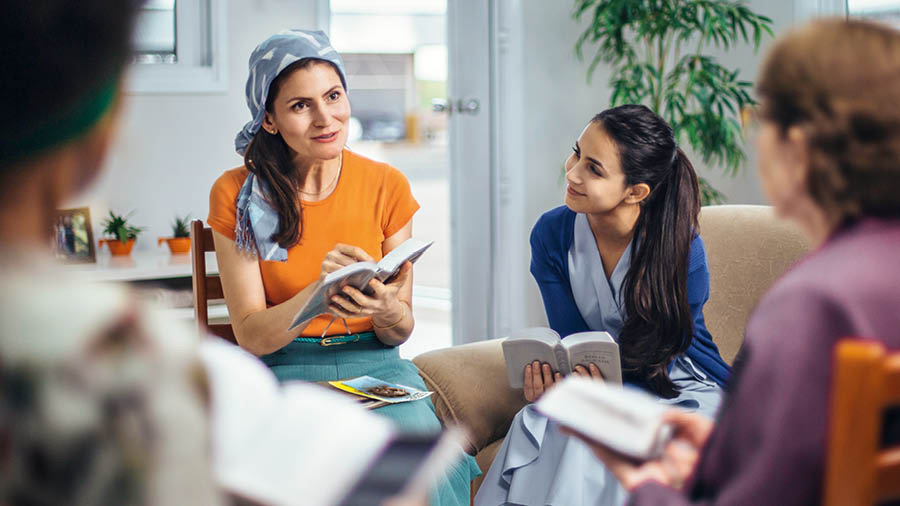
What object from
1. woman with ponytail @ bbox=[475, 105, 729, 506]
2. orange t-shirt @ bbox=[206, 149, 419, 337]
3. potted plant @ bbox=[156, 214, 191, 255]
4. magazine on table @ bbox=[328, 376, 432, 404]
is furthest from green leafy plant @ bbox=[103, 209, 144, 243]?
woman with ponytail @ bbox=[475, 105, 729, 506]

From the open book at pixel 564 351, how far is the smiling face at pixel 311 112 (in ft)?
2.07

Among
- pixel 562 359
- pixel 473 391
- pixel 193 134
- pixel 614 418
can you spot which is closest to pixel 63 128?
pixel 614 418

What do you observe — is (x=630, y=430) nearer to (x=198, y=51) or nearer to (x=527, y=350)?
(x=527, y=350)

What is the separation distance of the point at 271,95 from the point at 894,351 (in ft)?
5.14

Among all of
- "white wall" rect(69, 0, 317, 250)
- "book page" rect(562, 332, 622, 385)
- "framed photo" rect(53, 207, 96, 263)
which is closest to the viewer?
"book page" rect(562, 332, 622, 385)

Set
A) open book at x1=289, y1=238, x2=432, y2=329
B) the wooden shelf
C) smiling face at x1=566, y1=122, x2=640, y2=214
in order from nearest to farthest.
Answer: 1. open book at x1=289, y1=238, x2=432, y2=329
2. smiling face at x1=566, y1=122, x2=640, y2=214
3. the wooden shelf

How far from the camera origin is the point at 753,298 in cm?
241

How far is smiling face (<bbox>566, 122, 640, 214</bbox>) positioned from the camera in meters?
2.08

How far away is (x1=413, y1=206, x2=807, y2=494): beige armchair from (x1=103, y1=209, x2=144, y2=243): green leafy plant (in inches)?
60.1

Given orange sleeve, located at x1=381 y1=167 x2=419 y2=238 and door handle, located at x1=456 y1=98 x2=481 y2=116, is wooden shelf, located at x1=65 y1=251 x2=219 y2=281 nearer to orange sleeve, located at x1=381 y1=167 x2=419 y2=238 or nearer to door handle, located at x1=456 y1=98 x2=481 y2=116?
orange sleeve, located at x1=381 y1=167 x2=419 y2=238

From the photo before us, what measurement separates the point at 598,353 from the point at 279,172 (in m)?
0.86

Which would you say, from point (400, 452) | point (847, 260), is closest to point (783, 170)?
point (847, 260)

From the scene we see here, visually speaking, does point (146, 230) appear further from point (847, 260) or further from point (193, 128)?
point (847, 260)

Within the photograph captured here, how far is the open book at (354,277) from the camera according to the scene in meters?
1.75
